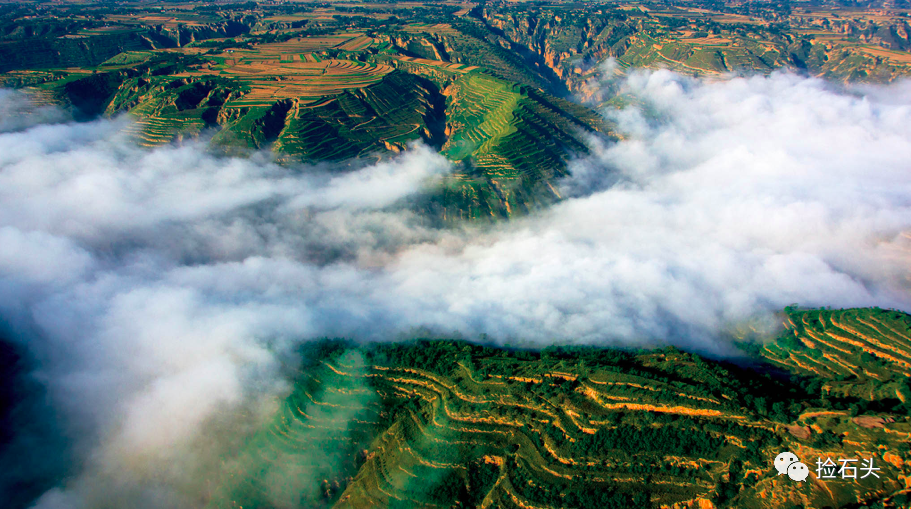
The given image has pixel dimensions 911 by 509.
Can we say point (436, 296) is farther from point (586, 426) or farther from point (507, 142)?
point (507, 142)

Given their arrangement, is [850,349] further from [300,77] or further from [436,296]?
[300,77]

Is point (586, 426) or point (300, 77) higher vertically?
point (300, 77)

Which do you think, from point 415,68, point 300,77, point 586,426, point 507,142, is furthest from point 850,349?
point 415,68

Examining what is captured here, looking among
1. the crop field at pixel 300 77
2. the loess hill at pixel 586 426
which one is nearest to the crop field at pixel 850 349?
the loess hill at pixel 586 426

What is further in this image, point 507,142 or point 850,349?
point 507,142

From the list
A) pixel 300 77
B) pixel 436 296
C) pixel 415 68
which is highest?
pixel 415 68

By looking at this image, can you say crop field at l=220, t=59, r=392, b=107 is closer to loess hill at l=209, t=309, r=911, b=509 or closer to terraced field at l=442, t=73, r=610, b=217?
terraced field at l=442, t=73, r=610, b=217

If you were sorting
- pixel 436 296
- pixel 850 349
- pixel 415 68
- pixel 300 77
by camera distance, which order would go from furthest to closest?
pixel 415 68 < pixel 300 77 < pixel 436 296 < pixel 850 349


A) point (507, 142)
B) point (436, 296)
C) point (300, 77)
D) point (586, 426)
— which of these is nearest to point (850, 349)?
point (586, 426)

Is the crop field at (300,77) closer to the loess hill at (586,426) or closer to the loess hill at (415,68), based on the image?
the loess hill at (415,68)

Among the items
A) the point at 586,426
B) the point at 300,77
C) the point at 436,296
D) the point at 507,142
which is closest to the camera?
the point at 586,426
